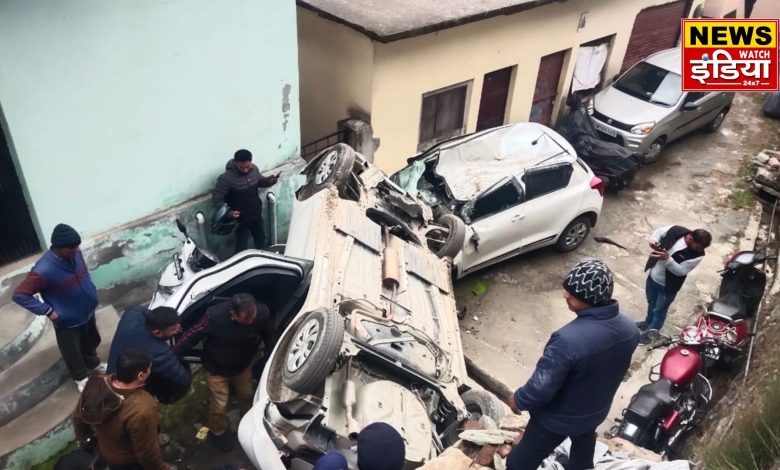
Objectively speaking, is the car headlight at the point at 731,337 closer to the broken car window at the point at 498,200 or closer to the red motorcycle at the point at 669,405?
the red motorcycle at the point at 669,405

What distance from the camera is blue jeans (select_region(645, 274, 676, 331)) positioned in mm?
6941

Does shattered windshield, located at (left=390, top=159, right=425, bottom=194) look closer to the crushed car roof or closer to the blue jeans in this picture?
the crushed car roof

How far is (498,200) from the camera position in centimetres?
784

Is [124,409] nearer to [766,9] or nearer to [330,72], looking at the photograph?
[330,72]

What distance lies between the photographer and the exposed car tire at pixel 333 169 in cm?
654

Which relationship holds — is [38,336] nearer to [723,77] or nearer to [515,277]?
[515,277]

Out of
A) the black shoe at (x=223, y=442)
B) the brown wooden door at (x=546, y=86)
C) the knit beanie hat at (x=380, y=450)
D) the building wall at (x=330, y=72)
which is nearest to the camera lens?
the knit beanie hat at (x=380, y=450)

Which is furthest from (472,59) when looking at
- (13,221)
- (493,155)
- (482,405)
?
(13,221)

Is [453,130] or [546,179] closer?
[546,179]

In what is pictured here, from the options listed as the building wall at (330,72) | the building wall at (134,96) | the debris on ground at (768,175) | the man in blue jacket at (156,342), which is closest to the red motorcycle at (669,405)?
the man in blue jacket at (156,342)

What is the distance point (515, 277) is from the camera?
8.45 meters

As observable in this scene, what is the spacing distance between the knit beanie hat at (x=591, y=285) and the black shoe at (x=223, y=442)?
364 centimetres

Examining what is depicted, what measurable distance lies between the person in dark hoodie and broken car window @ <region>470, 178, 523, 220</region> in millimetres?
2536

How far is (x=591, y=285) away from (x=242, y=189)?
4431mm
